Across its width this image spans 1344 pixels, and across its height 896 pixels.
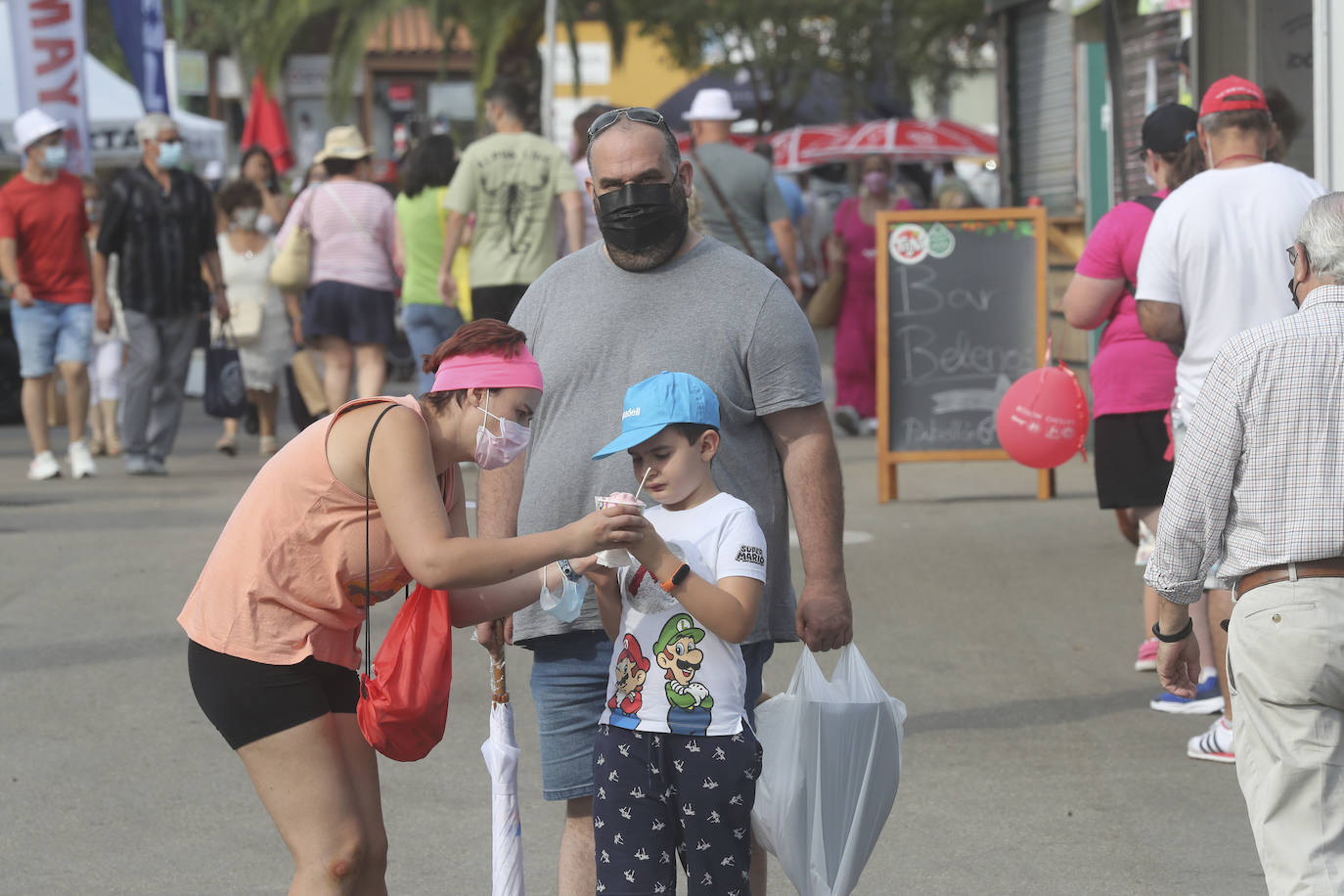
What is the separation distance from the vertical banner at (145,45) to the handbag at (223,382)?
5691 millimetres

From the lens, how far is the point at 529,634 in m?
3.93

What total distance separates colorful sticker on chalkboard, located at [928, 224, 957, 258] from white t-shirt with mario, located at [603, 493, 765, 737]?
718 centimetres

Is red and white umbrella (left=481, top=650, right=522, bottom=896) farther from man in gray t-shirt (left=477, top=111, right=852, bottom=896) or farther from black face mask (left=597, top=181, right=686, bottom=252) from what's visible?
black face mask (left=597, top=181, right=686, bottom=252)

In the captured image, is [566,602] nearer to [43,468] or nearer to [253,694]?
[253,694]

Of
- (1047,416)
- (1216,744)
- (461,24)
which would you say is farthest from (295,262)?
(461,24)

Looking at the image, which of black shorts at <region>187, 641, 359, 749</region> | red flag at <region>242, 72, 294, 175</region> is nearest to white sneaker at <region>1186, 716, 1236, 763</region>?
black shorts at <region>187, 641, 359, 749</region>

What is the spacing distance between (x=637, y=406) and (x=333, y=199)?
338 inches

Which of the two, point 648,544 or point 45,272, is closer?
point 648,544

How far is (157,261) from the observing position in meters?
11.6

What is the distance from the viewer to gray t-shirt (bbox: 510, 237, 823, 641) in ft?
12.6

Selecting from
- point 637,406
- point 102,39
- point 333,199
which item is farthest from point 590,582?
point 102,39

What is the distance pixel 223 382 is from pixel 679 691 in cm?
924

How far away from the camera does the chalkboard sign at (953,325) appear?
34.4ft

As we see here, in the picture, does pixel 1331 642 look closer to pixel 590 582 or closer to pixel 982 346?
pixel 590 582
